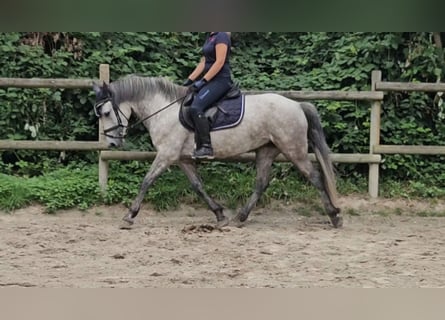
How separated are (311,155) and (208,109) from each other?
1430 millimetres

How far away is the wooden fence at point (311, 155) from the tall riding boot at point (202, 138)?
70 centimetres

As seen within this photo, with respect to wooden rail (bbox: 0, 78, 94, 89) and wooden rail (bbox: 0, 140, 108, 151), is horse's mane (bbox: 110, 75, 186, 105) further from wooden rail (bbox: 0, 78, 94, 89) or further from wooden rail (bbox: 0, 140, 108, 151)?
wooden rail (bbox: 0, 140, 108, 151)

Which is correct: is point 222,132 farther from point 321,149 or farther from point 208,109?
point 321,149

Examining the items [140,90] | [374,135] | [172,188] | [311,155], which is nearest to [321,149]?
[311,155]

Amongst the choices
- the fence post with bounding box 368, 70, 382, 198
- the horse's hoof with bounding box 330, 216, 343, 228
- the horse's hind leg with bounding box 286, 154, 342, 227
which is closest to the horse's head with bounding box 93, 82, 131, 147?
the horse's hind leg with bounding box 286, 154, 342, 227

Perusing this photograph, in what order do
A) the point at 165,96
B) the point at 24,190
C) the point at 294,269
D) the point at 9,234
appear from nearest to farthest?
the point at 294,269, the point at 9,234, the point at 165,96, the point at 24,190

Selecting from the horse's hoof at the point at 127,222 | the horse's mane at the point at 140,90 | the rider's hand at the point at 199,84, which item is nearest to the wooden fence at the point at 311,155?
the horse's mane at the point at 140,90

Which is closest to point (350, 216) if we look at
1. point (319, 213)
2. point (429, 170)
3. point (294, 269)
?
point (319, 213)

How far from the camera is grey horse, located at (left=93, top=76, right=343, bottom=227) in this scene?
5.77m

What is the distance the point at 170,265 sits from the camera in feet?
14.3

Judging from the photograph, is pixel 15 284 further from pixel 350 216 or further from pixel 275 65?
pixel 275 65

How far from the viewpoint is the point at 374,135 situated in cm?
671

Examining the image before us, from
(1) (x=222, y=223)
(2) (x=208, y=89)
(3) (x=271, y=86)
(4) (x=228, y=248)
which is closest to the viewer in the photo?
(4) (x=228, y=248)

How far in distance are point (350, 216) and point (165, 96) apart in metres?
2.49
